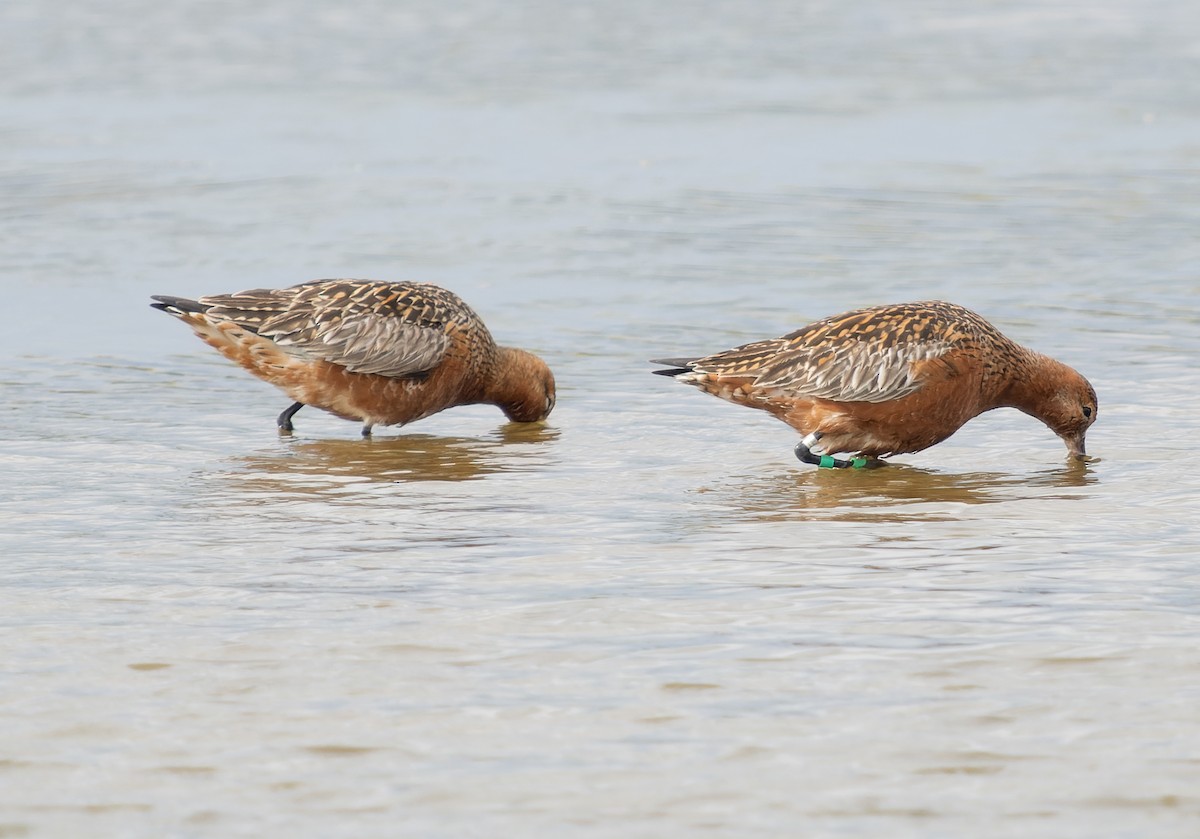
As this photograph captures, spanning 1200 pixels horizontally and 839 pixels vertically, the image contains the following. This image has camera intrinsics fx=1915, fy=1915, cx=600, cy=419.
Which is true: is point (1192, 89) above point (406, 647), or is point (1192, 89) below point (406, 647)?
above

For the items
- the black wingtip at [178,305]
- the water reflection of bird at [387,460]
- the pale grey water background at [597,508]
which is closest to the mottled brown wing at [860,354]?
the pale grey water background at [597,508]

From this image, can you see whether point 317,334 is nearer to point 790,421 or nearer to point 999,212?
point 790,421

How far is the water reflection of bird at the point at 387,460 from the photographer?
9547 mm

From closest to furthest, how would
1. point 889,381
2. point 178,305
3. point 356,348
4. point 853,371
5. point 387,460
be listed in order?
point 889,381 < point 853,371 < point 387,460 < point 178,305 < point 356,348

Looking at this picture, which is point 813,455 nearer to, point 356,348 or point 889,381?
point 889,381

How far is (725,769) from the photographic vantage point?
205 inches

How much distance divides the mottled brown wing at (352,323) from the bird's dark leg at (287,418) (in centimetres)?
37

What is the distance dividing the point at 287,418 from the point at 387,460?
43.7 inches

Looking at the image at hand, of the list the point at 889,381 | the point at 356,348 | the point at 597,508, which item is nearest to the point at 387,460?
the point at 356,348

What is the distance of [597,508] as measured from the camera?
8672 mm

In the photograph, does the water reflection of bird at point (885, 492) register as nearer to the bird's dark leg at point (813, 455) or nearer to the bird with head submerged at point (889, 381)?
the bird's dark leg at point (813, 455)

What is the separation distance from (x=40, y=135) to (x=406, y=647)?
17269mm

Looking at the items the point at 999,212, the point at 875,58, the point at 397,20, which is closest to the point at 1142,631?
the point at 999,212

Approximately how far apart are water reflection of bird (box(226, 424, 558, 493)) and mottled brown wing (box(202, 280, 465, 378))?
480 mm
